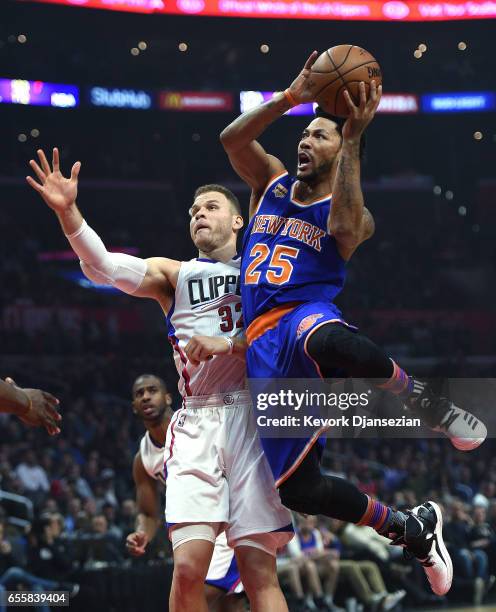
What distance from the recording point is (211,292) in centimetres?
507

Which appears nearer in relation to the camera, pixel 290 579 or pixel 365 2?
pixel 290 579

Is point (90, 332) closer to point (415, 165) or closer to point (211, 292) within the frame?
point (415, 165)

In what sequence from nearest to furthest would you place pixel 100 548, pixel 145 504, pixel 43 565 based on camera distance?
pixel 145 504, pixel 43 565, pixel 100 548

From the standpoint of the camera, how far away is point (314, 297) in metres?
4.82

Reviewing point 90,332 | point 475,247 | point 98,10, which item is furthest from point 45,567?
point 475,247

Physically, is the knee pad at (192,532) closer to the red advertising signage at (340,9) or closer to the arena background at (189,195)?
the arena background at (189,195)

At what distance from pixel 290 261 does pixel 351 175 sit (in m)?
0.55

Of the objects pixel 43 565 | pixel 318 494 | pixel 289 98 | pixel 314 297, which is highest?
pixel 289 98

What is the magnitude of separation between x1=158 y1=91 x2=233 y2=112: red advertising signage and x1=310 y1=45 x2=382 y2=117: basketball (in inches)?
747

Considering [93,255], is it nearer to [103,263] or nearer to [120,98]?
[103,263]

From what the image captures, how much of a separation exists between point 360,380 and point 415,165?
2359 cm

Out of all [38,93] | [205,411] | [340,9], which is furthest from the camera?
[340,9]

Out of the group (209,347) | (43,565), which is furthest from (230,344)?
(43,565)

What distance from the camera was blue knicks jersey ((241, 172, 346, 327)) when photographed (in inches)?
189
